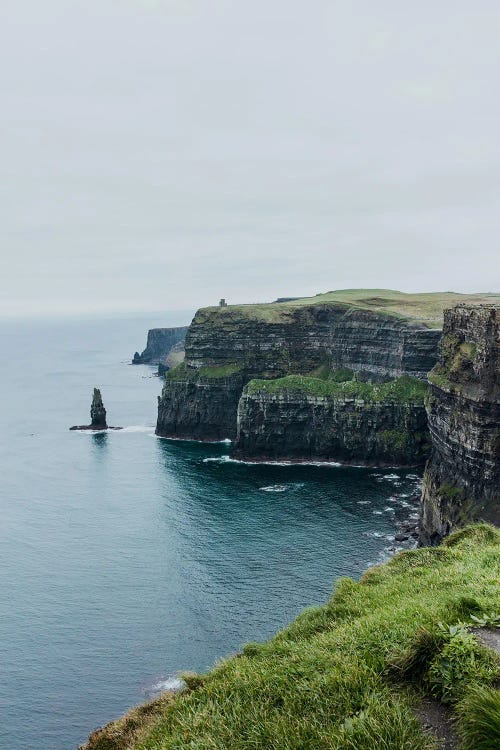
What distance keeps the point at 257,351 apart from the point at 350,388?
26.9 metres

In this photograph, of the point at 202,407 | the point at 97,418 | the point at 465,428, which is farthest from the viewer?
the point at 97,418

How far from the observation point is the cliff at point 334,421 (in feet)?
355

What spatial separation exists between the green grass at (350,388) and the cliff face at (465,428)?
38449mm

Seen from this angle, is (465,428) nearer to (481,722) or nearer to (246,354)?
(481,722)

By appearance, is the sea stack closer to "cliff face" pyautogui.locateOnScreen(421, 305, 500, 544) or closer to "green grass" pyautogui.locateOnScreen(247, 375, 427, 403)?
"green grass" pyautogui.locateOnScreen(247, 375, 427, 403)

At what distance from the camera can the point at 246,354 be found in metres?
135

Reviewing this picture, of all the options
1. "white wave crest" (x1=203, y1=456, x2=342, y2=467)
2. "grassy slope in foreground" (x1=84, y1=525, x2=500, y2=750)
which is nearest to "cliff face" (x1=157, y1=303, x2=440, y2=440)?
"white wave crest" (x1=203, y1=456, x2=342, y2=467)

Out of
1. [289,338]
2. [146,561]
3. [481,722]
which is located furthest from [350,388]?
[481,722]

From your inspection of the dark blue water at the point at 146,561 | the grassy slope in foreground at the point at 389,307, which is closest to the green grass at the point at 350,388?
the dark blue water at the point at 146,561

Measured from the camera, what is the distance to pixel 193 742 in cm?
1390

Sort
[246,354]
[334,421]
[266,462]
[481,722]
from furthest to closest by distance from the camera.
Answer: [246,354] → [266,462] → [334,421] → [481,722]

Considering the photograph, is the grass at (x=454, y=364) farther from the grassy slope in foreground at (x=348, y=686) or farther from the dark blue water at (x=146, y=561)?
the grassy slope in foreground at (x=348, y=686)

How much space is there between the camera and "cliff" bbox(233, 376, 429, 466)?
355 feet

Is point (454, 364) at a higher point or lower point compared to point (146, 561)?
higher
